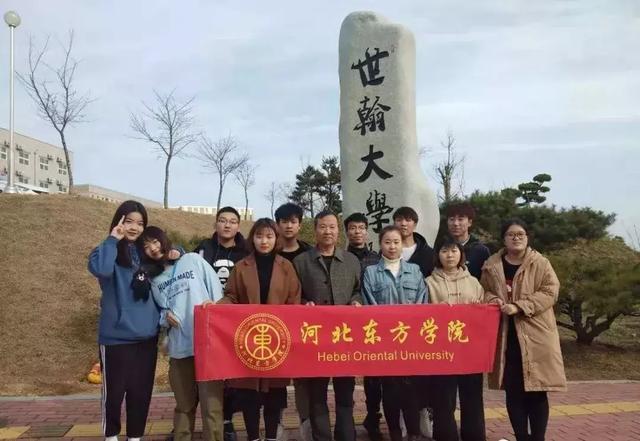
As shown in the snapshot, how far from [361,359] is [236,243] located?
1.33 meters

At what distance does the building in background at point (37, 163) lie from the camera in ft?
146

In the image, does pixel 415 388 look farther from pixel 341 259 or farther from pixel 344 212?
pixel 344 212

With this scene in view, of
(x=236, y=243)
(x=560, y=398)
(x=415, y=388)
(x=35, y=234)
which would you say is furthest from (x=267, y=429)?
(x=35, y=234)

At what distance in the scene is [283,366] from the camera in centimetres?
362

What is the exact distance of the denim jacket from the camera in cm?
379

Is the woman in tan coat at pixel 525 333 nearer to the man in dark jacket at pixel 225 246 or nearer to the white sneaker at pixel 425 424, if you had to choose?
the white sneaker at pixel 425 424

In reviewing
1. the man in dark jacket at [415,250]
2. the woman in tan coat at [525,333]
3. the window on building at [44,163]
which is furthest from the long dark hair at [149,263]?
the window on building at [44,163]

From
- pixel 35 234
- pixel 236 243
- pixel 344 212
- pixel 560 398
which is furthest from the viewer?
pixel 35 234

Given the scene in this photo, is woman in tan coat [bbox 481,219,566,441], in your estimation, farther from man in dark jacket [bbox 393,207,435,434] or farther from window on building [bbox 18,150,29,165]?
window on building [bbox 18,150,29,165]

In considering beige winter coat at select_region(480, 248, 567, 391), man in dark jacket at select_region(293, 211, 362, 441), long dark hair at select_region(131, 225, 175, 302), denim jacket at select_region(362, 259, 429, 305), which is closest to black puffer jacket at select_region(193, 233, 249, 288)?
long dark hair at select_region(131, 225, 175, 302)

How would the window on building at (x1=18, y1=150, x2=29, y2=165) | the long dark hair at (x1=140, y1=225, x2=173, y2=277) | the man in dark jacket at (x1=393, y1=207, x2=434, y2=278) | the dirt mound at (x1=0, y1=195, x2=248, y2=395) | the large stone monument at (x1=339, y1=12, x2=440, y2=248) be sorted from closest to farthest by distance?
the long dark hair at (x1=140, y1=225, x2=173, y2=277)
the man in dark jacket at (x1=393, y1=207, x2=434, y2=278)
the large stone monument at (x1=339, y1=12, x2=440, y2=248)
the dirt mound at (x1=0, y1=195, x2=248, y2=395)
the window on building at (x1=18, y1=150, x2=29, y2=165)

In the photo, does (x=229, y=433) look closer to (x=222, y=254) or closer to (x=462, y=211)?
(x=222, y=254)

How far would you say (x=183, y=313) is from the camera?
359 cm

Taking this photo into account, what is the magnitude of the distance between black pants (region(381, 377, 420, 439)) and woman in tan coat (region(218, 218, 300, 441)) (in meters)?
0.74
